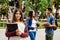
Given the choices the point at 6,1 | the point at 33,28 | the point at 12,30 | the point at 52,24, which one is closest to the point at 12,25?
the point at 12,30

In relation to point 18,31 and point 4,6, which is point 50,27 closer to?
point 18,31

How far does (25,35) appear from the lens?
588cm

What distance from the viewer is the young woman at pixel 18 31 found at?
586 cm

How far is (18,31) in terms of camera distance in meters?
5.82

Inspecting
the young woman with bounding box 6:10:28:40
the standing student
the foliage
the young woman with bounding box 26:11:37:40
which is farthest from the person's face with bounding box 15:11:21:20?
the foliage

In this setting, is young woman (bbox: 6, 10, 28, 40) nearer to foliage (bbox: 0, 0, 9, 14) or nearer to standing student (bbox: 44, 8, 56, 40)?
standing student (bbox: 44, 8, 56, 40)

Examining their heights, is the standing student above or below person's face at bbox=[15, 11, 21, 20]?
below

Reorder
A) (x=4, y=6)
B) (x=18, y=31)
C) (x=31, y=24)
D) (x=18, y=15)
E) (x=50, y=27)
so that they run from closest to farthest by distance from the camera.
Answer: (x=18, y=31) < (x=18, y=15) < (x=50, y=27) < (x=31, y=24) < (x=4, y=6)

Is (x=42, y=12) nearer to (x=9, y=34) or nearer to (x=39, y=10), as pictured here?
(x=39, y=10)

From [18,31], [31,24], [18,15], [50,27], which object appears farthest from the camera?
[31,24]

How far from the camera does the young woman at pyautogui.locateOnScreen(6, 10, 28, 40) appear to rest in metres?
5.86

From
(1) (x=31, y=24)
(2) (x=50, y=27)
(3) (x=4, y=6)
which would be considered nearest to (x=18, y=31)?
(2) (x=50, y=27)

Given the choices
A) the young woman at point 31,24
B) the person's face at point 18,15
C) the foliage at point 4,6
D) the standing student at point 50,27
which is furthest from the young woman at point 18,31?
the foliage at point 4,6

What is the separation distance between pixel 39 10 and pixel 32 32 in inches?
738
